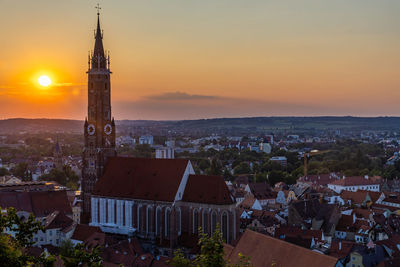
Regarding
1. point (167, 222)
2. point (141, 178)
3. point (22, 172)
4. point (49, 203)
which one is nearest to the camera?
point (167, 222)

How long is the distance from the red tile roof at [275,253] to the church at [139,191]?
21.0 meters

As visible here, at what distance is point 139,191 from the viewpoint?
59.0 m

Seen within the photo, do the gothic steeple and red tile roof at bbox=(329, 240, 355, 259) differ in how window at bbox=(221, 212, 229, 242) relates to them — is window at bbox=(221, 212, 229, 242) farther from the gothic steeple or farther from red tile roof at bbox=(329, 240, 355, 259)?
the gothic steeple

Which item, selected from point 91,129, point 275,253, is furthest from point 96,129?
point 275,253

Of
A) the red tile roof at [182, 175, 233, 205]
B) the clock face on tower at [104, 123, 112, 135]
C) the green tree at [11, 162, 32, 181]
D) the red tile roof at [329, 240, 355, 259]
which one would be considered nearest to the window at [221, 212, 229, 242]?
the red tile roof at [182, 175, 233, 205]

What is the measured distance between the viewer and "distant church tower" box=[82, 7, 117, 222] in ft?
210

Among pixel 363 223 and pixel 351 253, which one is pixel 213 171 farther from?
pixel 351 253

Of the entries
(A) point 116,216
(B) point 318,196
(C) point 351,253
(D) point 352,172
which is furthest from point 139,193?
(D) point 352,172

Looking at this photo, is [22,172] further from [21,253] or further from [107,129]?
[21,253]

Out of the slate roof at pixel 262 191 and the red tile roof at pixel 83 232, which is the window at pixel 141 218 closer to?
the red tile roof at pixel 83 232

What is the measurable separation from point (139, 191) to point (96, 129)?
1092 centimetres

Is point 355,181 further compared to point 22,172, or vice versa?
point 22,172

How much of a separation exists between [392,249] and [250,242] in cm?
2951

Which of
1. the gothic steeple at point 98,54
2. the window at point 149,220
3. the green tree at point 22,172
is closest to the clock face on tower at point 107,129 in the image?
the gothic steeple at point 98,54
